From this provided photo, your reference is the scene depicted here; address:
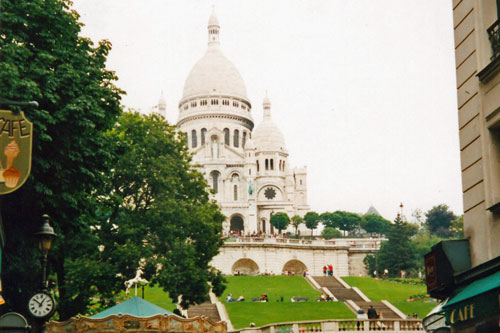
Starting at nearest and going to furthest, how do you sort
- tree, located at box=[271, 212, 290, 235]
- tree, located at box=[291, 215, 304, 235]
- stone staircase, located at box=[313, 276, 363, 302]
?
stone staircase, located at box=[313, 276, 363, 302]
tree, located at box=[271, 212, 290, 235]
tree, located at box=[291, 215, 304, 235]

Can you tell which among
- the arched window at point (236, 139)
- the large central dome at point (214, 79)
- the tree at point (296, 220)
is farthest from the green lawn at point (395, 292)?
the large central dome at point (214, 79)

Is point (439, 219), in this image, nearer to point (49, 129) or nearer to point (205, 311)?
point (205, 311)

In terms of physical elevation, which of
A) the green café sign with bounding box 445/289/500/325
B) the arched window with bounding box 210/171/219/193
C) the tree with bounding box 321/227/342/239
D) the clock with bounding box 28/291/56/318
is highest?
the arched window with bounding box 210/171/219/193

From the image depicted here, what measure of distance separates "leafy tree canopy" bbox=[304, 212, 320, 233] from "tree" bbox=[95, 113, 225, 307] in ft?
270

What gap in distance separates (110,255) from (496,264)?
23987 mm

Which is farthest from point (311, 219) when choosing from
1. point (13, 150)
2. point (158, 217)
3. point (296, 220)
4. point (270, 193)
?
point (13, 150)

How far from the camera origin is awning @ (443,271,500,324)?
41.8 feet

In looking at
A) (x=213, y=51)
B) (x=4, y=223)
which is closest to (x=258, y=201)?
(x=213, y=51)

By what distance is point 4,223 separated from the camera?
2094 cm

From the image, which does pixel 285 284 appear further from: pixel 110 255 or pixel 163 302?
pixel 110 255

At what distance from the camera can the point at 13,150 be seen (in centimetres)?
1377

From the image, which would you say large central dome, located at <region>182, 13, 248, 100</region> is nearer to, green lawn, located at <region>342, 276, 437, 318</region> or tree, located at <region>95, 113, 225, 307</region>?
green lawn, located at <region>342, 276, 437, 318</region>

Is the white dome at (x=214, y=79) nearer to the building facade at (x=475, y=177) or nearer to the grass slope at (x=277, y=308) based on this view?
the grass slope at (x=277, y=308)

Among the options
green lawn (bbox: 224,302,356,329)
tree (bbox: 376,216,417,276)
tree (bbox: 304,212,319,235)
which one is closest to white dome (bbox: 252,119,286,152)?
tree (bbox: 304,212,319,235)
